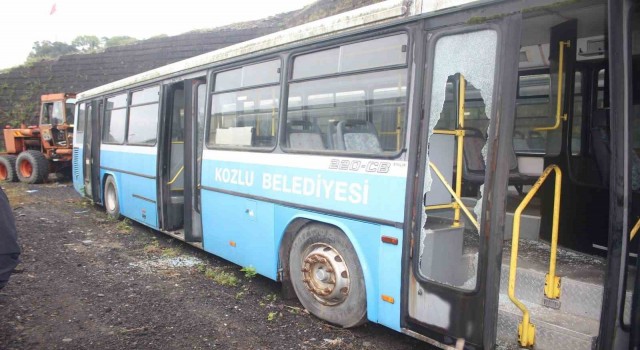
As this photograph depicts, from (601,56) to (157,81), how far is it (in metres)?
5.56

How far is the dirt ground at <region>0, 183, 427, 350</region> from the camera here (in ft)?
12.0

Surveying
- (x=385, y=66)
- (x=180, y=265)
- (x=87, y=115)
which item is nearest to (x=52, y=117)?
(x=87, y=115)

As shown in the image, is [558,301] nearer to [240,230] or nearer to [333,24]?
[333,24]

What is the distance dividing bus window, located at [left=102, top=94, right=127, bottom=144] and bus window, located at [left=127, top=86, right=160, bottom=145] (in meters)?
0.38

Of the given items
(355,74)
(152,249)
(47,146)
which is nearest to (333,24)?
(355,74)

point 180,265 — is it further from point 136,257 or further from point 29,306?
point 29,306

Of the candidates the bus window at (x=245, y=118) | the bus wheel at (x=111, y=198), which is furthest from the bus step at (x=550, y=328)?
the bus wheel at (x=111, y=198)

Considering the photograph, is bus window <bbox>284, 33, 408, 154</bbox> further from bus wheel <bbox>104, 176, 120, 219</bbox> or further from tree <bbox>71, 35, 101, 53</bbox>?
tree <bbox>71, 35, 101, 53</bbox>

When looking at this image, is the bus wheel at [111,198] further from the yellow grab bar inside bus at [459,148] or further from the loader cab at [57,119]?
the loader cab at [57,119]

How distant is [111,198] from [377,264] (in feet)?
22.8

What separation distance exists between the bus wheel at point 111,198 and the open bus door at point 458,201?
21.9ft

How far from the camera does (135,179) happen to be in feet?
24.2

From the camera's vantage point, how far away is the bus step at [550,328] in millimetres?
2768

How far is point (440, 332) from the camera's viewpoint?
302 centimetres
